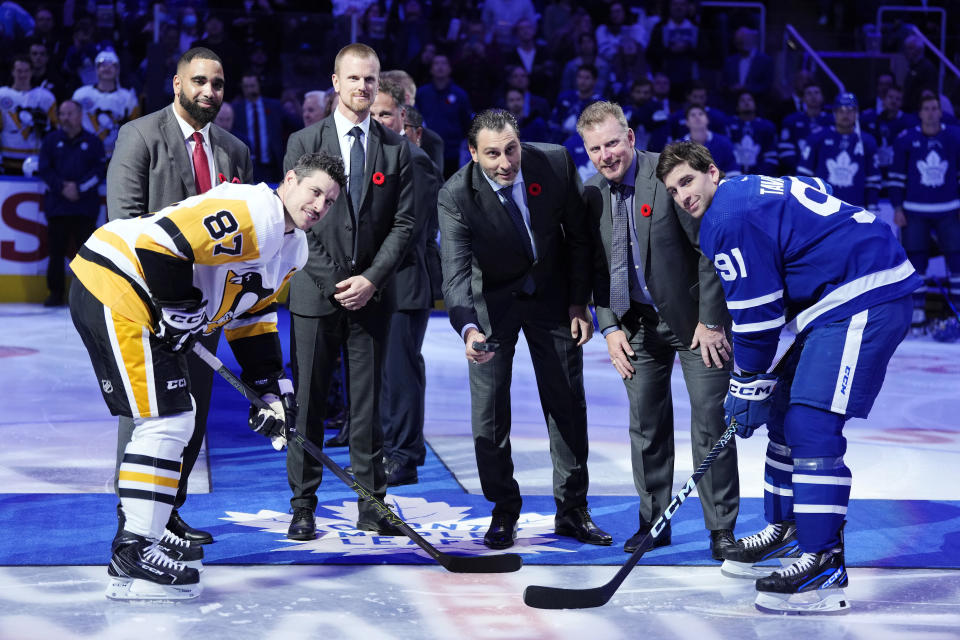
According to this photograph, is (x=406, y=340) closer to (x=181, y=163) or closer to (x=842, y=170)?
(x=181, y=163)

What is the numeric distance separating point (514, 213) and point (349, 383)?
2.70 feet

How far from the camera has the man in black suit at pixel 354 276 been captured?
396cm

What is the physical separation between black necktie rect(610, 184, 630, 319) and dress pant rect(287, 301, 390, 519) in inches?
32.1

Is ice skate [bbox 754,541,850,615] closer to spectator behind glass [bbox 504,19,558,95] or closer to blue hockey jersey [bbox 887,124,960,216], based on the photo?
blue hockey jersey [bbox 887,124,960,216]

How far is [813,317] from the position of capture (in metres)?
3.36

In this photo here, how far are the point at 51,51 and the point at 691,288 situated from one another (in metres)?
8.42

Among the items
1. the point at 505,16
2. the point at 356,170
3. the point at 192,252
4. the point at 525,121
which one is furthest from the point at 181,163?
the point at 505,16

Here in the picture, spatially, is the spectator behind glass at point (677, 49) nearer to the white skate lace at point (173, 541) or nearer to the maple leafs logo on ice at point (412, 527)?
the maple leafs logo on ice at point (412, 527)

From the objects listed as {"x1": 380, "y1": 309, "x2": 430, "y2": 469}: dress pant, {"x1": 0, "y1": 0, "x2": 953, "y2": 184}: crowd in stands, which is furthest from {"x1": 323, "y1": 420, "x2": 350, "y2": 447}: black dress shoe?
{"x1": 0, "y1": 0, "x2": 953, "y2": 184}: crowd in stands

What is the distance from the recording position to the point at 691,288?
3789 millimetres

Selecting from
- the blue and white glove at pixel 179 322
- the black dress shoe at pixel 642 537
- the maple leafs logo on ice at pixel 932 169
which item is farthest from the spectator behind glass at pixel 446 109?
the blue and white glove at pixel 179 322

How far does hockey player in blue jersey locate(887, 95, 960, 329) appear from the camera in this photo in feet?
30.6

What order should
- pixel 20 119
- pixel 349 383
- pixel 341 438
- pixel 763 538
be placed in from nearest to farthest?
pixel 763 538
pixel 349 383
pixel 341 438
pixel 20 119

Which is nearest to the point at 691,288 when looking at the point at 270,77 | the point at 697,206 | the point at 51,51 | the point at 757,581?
the point at 697,206
